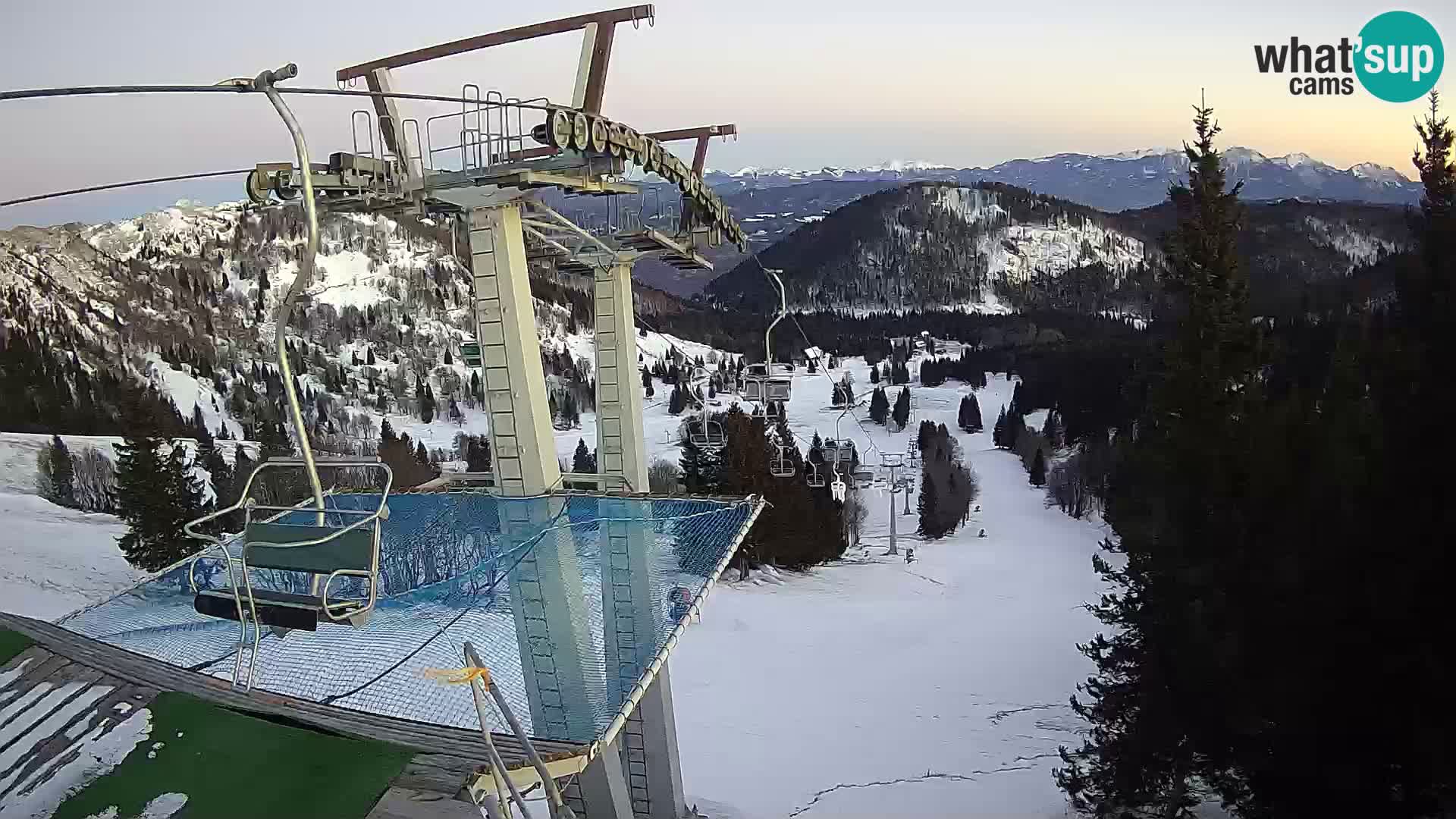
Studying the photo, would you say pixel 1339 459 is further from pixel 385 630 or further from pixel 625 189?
pixel 385 630

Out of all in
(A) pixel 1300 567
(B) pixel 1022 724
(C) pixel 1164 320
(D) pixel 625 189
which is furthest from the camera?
(B) pixel 1022 724

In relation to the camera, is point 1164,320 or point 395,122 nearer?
point 395,122

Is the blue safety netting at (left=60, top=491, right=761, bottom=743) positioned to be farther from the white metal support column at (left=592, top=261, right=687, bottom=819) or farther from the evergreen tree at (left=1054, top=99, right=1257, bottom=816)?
the evergreen tree at (left=1054, top=99, right=1257, bottom=816)

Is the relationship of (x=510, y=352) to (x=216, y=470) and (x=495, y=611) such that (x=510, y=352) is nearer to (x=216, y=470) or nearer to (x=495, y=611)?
(x=495, y=611)

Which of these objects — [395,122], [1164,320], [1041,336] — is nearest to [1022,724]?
[1164,320]

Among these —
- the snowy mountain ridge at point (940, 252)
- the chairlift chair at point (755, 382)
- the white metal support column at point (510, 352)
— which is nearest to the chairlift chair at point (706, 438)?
the chairlift chair at point (755, 382)

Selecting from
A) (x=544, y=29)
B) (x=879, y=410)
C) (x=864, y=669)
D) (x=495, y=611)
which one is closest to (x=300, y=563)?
(x=495, y=611)
